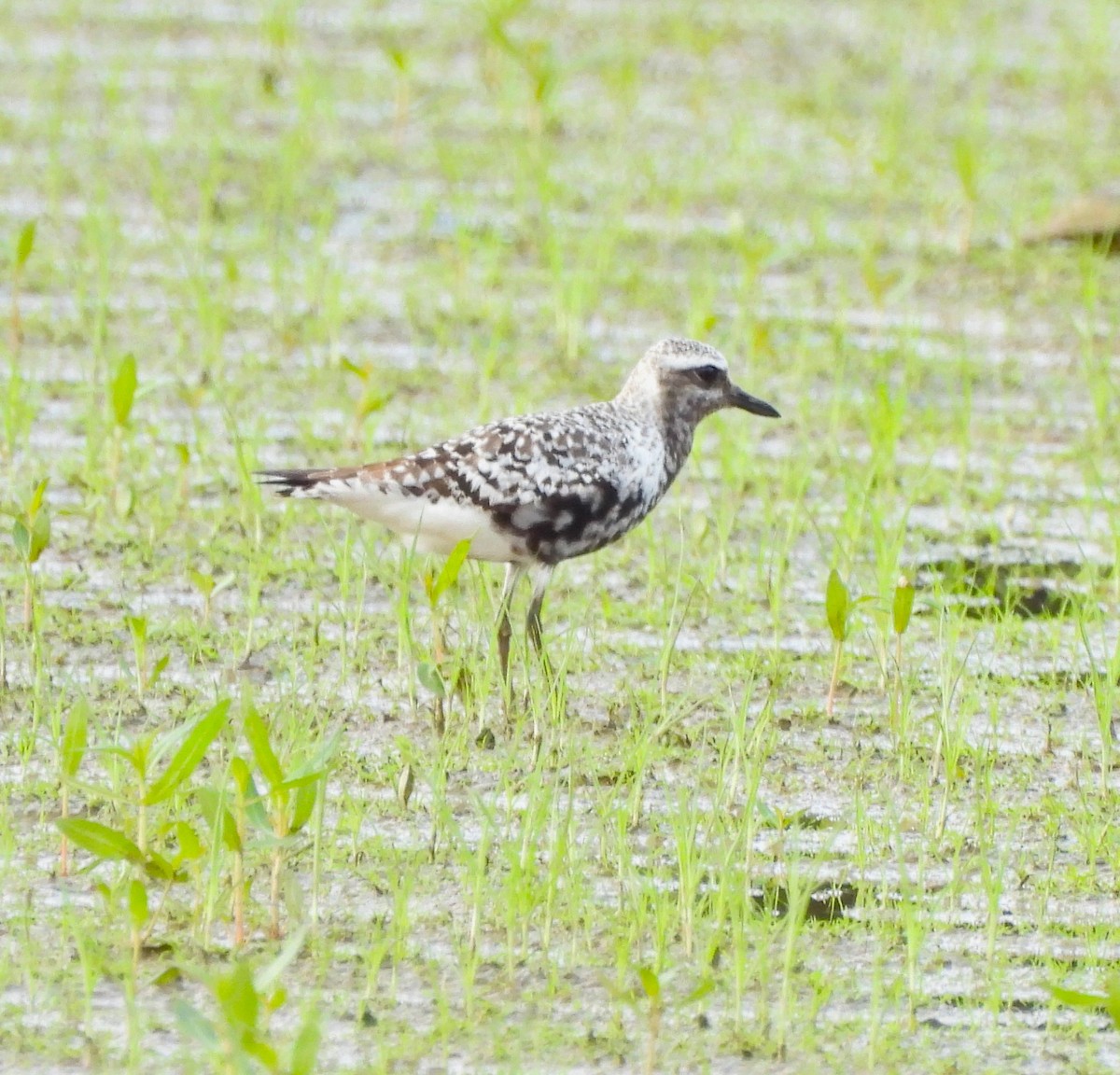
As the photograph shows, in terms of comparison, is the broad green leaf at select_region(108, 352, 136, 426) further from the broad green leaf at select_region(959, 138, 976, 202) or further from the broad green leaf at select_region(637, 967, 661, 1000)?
the broad green leaf at select_region(959, 138, 976, 202)

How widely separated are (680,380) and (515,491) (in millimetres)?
914

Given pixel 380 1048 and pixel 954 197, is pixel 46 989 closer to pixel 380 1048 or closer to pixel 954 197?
pixel 380 1048

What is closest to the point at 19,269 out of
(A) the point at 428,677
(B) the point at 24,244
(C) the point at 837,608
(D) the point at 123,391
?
(B) the point at 24,244

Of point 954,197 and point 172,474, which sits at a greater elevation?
point 954,197

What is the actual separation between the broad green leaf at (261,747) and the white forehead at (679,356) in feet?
8.61

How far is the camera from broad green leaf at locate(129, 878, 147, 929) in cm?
441

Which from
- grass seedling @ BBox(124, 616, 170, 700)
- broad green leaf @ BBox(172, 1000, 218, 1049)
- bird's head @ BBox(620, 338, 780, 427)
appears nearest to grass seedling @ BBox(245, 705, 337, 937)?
broad green leaf @ BBox(172, 1000, 218, 1049)

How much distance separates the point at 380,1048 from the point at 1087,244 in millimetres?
6766

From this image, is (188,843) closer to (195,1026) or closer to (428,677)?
(195,1026)

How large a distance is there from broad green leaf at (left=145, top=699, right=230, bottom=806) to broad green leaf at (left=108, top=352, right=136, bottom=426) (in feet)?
8.48

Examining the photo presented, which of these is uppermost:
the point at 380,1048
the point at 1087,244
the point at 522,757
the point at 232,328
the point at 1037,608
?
the point at 1087,244

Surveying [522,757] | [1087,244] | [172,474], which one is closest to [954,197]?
[1087,244]

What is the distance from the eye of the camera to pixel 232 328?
9242mm

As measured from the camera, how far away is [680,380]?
273 inches
